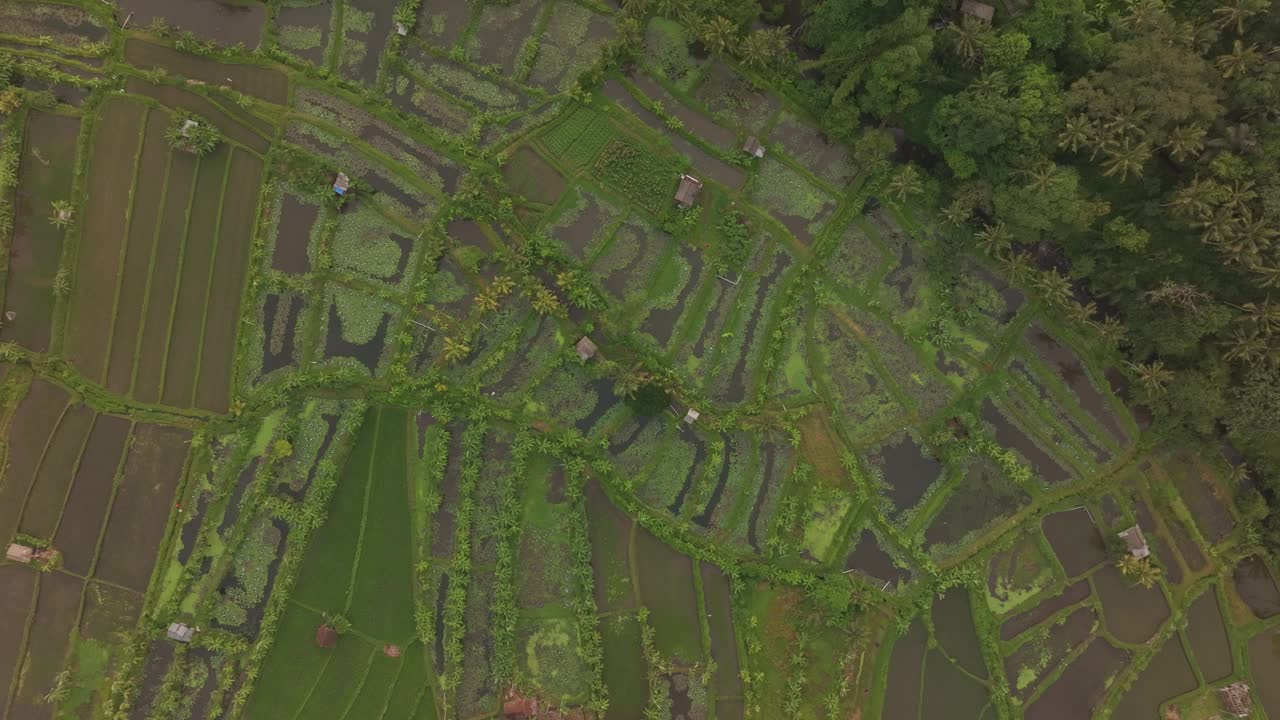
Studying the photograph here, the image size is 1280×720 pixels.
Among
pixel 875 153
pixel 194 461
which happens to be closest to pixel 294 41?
pixel 194 461

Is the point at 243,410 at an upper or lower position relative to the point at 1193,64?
lower

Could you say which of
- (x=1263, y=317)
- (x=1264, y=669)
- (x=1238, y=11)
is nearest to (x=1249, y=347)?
(x=1263, y=317)

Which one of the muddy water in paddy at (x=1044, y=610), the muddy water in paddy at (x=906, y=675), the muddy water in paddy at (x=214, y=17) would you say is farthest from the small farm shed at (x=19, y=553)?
the muddy water in paddy at (x=1044, y=610)

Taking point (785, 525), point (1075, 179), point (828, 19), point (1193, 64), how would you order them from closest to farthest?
1. point (1193, 64)
2. point (1075, 179)
3. point (828, 19)
4. point (785, 525)

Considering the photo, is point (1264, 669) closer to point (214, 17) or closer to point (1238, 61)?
point (1238, 61)

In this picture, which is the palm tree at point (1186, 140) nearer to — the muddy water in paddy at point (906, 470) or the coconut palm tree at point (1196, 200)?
the coconut palm tree at point (1196, 200)

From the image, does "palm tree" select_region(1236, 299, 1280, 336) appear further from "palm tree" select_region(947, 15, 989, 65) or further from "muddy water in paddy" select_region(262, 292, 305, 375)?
"muddy water in paddy" select_region(262, 292, 305, 375)

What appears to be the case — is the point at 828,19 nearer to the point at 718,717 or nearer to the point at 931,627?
the point at 931,627
